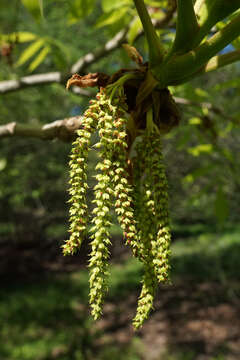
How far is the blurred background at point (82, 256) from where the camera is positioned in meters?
4.16

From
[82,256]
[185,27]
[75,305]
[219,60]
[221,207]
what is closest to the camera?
[185,27]

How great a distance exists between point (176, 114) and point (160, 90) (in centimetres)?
13

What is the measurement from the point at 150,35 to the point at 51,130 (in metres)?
0.50

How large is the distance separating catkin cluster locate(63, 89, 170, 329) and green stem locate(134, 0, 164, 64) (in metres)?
0.13

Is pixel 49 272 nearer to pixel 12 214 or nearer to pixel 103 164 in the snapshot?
pixel 12 214

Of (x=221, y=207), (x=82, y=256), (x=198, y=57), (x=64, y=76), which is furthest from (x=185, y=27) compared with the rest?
(x=82, y=256)

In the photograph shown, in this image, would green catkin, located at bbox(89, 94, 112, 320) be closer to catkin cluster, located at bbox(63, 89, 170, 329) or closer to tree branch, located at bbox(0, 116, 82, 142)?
catkin cluster, located at bbox(63, 89, 170, 329)

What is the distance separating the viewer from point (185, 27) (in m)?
0.78

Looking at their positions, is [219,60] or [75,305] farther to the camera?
[75,305]

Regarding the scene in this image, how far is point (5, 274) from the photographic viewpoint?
12.0 m

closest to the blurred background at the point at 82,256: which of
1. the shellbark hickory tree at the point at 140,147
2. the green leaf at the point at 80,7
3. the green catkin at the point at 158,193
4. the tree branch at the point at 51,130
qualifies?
the green leaf at the point at 80,7

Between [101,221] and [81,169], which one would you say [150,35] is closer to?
[81,169]

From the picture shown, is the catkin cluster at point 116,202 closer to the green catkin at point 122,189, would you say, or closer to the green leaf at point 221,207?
the green catkin at point 122,189

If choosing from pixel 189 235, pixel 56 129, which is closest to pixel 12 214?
pixel 189 235
